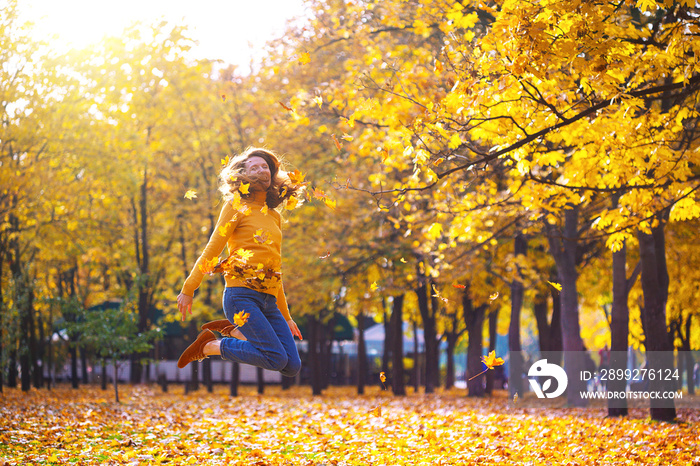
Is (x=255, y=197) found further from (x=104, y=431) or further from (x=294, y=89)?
(x=294, y=89)

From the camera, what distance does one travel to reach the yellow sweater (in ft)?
17.2

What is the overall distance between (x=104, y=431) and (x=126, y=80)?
10468 millimetres

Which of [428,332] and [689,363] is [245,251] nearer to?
[428,332]

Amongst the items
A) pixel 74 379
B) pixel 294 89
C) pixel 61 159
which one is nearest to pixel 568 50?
pixel 294 89

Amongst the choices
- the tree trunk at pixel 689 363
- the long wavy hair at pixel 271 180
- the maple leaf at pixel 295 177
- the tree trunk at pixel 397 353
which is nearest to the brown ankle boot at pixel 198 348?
the long wavy hair at pixel 271 180

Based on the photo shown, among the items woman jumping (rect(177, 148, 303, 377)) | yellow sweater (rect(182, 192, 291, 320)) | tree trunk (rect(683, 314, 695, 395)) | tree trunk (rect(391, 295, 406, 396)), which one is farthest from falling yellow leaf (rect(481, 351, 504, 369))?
tree trunk (rect(683, 314, 695, 395))

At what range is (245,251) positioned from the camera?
527cm

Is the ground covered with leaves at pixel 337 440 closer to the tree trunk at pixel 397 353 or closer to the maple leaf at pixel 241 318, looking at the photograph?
the maple leaf at pixel 241 318

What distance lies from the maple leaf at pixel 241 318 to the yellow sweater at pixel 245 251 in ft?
0.74

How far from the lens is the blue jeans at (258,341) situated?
17.0 feet

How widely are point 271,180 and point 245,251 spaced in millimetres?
715

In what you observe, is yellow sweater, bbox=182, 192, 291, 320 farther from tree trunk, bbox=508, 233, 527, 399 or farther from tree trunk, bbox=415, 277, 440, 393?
tree trunk, bbox=415, 277, 440, 393

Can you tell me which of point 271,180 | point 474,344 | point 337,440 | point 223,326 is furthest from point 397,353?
point 271,180

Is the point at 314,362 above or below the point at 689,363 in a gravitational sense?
above
